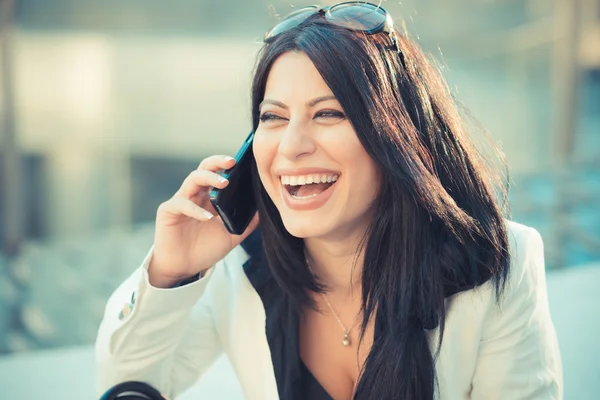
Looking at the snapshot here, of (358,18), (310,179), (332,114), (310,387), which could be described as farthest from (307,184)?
(310,387)

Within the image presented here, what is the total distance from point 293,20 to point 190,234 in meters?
0.64

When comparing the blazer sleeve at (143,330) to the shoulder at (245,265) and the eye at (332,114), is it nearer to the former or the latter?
the shoulder at (245,265)

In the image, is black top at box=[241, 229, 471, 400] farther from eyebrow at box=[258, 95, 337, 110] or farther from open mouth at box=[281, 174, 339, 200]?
eyebrow at box=[258, 95, 337, 110]

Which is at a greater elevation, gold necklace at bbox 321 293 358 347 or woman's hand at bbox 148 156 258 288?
woman's hand at bbox 148 156 258 288

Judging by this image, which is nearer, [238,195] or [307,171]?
[307,171]

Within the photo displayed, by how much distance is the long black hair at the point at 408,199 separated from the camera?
56.3 inches

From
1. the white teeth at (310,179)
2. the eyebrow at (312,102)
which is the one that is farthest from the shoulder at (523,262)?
the eyebrow at (312,102)

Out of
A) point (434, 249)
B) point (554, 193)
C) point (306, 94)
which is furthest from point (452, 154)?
point (554, 193)

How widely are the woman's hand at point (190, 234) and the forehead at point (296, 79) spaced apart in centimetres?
25

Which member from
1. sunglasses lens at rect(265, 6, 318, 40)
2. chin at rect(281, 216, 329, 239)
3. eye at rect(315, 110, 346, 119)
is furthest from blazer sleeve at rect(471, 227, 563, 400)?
sunglasses lens at rect(265, 6, 318, 40)

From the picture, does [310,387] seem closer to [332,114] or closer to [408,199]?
[408,199]

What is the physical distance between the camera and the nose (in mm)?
1448

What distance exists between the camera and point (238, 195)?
5.55ft

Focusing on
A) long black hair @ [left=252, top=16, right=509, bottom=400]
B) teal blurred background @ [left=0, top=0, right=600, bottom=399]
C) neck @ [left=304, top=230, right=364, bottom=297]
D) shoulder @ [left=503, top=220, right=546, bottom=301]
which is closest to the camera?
long black hair @ [left=252, top=16, right=509, bottom=400]
